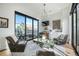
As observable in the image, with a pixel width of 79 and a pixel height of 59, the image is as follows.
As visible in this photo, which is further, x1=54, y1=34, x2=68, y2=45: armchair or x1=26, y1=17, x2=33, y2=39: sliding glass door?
x1=26, y1=17, x2=33, y2=39: sliding glass door

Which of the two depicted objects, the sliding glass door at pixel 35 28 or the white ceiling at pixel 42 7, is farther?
the sliding glass door at pixel 35 28

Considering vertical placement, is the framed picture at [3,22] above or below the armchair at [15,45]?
above

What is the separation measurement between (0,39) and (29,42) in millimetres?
578

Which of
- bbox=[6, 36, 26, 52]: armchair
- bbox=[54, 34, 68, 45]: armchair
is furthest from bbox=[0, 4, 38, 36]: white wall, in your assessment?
bbox=[54, 34, 68, 45]: armchair

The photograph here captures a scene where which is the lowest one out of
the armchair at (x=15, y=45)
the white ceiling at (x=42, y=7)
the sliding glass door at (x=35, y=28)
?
the armchair at (x=15, y=45)

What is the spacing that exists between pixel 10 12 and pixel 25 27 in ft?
1.40

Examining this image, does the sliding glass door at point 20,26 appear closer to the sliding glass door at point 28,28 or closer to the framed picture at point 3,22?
the sliding glass door at point 28,28

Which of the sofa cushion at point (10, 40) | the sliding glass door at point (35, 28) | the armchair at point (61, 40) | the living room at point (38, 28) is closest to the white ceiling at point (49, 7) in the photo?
the living room at point (38, 28)

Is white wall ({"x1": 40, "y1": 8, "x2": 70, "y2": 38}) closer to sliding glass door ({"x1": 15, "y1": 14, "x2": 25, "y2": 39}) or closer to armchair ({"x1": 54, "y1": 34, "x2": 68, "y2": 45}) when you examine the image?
armchair ({"x1": 54, "y1": 34, "x2": 68, "y2": 45})

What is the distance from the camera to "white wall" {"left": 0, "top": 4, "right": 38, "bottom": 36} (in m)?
2.44

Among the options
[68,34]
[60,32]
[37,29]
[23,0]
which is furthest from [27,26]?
[68,34]

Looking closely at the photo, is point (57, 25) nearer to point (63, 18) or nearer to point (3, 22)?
point (63, 18)

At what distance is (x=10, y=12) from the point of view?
2.49 meters

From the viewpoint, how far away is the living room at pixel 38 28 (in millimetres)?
2455
